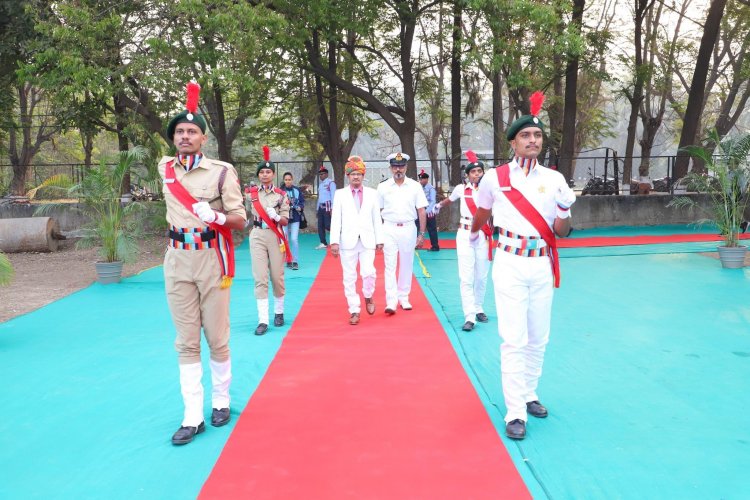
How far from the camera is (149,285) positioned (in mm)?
10883

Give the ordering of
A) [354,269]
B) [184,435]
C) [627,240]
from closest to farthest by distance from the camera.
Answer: [184,435]
[354,269]
[627,240]

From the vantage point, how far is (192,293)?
15.1ft

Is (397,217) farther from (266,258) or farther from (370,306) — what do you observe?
(266,258)

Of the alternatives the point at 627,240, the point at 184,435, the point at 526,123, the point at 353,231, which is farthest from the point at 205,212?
the point at 627,240

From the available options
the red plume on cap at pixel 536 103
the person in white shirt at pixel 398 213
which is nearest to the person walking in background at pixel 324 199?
the person in white shirt at pixel 398 213

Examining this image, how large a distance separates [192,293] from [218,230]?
0.46 meters

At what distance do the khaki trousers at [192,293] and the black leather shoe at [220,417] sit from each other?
44 centimetres

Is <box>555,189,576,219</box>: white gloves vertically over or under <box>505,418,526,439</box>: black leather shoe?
over

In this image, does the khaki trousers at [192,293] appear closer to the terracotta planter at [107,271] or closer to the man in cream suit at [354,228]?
the man in cream suit at [354,228]

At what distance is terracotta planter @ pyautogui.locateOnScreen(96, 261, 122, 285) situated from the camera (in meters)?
11.0

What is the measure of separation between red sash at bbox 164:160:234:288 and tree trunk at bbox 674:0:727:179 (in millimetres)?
19047

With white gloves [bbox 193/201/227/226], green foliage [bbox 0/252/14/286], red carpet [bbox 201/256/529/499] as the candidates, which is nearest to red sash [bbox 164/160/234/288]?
white gloves [bbox 193/201/227/226]

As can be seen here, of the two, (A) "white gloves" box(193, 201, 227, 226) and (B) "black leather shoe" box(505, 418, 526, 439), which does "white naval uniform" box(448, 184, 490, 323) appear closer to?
(B) "black leather shoe" box(505, 418, 526, 439)

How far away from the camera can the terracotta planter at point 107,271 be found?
11.0m
